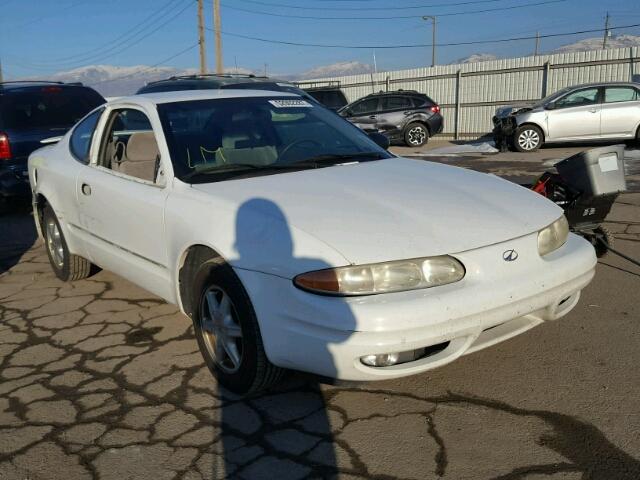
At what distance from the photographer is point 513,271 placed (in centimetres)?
275

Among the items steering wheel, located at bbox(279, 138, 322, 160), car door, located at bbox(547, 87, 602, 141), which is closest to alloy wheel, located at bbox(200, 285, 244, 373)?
steering wheel, located at bbox(279, 138, 322, 160)

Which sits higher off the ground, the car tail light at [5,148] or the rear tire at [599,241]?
the car tail light at [5,148]

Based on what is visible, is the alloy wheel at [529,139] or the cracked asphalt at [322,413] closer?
the cracked asphalt at [322,413]

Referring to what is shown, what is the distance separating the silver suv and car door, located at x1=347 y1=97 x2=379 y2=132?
4.48 metres

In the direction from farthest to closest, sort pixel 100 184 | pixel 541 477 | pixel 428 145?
1. pixel 428 145
2. pixel 100 184
3. pixel 541 477

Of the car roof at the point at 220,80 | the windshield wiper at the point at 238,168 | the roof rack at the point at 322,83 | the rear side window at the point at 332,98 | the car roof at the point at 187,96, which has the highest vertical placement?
the roof rack at the point at 322,83

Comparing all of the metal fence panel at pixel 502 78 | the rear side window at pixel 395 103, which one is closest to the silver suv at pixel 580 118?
the rear side window at pixel 395 103

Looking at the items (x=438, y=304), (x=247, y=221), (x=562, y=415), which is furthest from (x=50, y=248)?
(x=562, y=415)

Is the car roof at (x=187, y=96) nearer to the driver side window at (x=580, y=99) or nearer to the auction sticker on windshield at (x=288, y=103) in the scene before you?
the auction sticker on windshield at (x=288, y=103)

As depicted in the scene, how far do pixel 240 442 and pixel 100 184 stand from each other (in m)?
2.22

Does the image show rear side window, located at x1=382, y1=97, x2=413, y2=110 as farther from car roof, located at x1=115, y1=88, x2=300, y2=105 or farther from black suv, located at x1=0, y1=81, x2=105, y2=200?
car roof, located at x1=115, y1=88, x2=300, y2=105

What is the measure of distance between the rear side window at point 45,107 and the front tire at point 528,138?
31.1 ft

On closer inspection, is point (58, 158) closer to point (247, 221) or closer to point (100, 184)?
point (100, 184)

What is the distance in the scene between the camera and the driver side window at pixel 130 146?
4.04m
